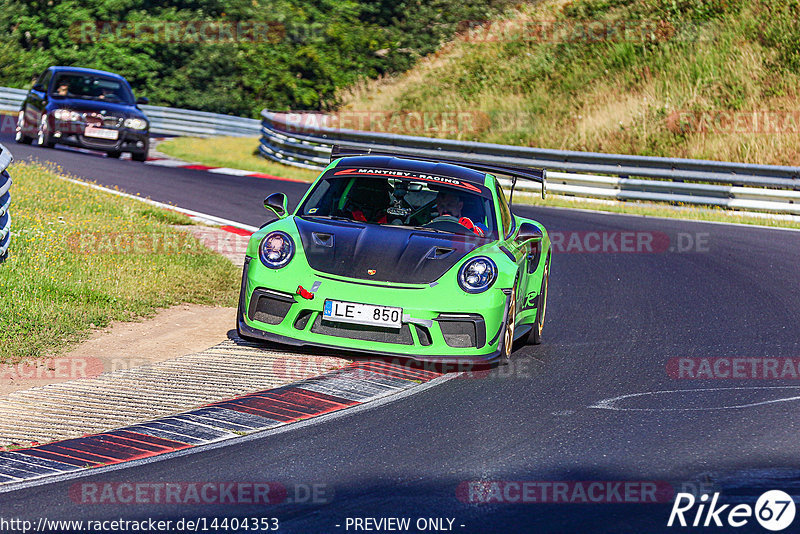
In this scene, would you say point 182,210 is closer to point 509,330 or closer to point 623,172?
point 623,172

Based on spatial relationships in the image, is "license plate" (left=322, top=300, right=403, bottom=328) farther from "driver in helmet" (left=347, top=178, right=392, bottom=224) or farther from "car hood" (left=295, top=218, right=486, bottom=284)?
"driver in helmet" (left=347, top=178, right=392, bottom=224)

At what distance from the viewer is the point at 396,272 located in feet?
24.2

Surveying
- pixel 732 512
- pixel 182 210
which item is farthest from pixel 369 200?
pixel 182 210

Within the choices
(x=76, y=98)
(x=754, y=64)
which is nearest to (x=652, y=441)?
(x=76, y=98)

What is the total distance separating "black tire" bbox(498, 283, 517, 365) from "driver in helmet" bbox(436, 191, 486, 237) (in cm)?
79

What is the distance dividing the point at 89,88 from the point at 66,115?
1161mm

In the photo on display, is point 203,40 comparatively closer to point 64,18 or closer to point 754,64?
point 64,18

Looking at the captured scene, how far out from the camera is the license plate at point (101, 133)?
21.1 m

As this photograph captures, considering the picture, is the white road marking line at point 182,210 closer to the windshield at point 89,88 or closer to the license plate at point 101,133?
Answer: the license plate at point 101,133

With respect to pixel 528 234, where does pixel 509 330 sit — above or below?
below

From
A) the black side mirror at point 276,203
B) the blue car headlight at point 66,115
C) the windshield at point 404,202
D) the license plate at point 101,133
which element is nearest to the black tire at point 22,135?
the blue car headlight at point 66,115

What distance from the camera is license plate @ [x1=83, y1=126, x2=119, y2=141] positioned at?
2112 cm

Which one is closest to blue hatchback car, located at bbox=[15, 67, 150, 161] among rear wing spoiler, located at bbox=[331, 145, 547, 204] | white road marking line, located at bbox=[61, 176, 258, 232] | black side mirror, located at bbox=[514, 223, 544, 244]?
white road marking line, located at bbox=[61, 176, 258, 232]

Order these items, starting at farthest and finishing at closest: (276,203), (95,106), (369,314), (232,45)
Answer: (232,45) < (95,106) < (276,203) < (369,314)
